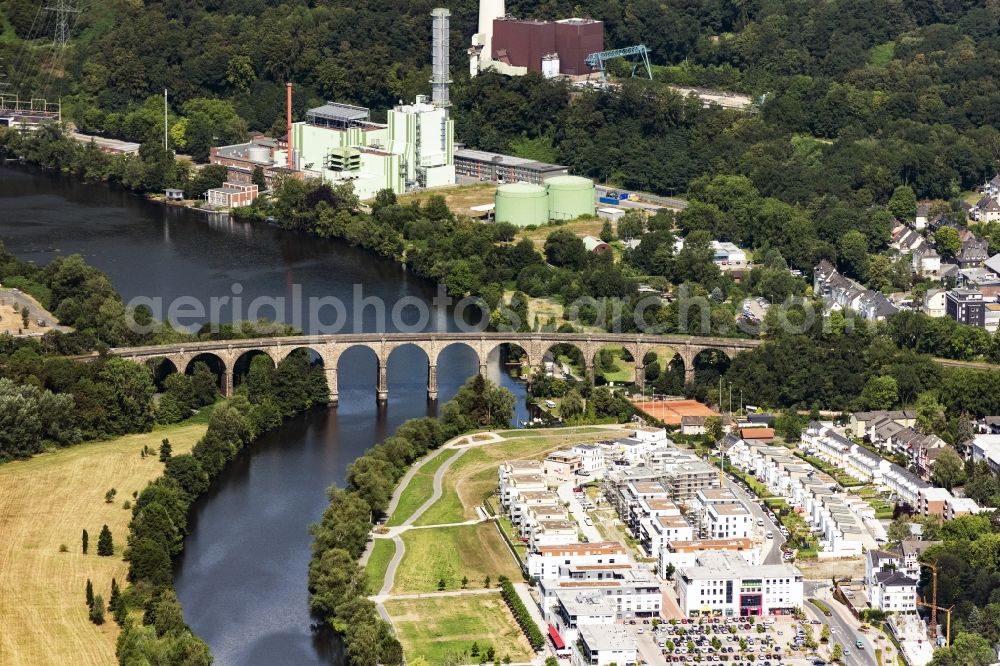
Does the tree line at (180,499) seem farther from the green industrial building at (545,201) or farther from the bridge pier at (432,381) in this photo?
the green industrial building at (545,201)

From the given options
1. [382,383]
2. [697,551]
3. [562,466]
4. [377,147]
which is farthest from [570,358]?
[377,147]

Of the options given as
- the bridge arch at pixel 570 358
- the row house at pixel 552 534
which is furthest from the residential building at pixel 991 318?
the row house at pixel 552 534

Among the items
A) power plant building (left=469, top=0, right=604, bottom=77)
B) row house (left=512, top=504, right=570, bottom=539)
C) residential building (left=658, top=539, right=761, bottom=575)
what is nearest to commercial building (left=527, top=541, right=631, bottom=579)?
residential building (left=658, top=539, right=761, bottom=575)

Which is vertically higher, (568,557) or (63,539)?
(63,539)

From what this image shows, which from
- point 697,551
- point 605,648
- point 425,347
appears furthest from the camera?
point 425,347

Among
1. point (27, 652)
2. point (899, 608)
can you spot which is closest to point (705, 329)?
point (899, 608)

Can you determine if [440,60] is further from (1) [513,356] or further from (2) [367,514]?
(2) [367,514]

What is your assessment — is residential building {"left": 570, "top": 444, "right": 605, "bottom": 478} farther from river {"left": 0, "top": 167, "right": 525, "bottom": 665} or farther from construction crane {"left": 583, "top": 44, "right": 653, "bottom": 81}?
construction crane {"left": 583, "top": 44, "right": 653, "bottom": 81}
